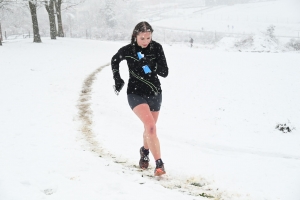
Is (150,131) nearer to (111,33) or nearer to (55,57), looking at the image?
(55,57)

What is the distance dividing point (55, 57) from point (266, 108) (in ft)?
47.4

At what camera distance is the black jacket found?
4359 mm

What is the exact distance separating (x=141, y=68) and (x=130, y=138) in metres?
2.96

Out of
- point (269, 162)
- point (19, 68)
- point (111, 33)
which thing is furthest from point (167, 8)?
point (269, 162)

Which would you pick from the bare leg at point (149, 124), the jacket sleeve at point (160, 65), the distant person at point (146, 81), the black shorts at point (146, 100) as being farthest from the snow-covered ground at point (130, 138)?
the jacket sleeve at point (160, 65)

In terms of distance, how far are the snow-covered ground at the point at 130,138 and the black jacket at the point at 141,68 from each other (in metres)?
1.41

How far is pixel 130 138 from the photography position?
6.92 meters

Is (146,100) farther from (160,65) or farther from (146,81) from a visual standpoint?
(160,65)

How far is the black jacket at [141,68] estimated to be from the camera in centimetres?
436

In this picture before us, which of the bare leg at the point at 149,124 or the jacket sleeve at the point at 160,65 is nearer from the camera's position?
the bare leg at the point at 149,124

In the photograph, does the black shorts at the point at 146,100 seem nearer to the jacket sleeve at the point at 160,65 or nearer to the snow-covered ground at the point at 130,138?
the jacket sleeve at the point at 160,65

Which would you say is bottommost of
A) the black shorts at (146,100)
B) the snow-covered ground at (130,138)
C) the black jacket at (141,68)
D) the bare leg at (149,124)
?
the snow-covered ground at (130,138)

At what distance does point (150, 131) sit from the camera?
432cm

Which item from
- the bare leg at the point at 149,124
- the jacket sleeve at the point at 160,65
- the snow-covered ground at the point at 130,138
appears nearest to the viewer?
the snow-covered ground at the point at 130,138
